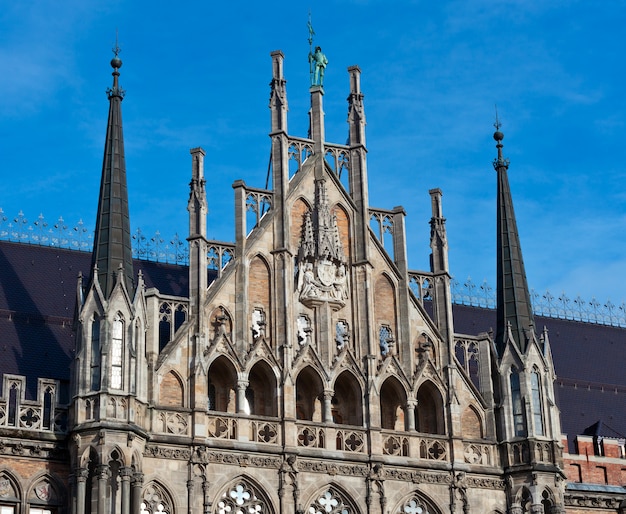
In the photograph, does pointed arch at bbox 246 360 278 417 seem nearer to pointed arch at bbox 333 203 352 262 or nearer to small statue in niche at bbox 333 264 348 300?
small statue in niche at bbox 333 264 348 300

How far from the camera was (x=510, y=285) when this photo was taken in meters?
44.7

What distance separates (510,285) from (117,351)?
446 inches

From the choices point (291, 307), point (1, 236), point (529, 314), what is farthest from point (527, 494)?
point (1, 236)

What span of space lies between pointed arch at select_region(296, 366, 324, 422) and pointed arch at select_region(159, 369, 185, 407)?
10.4 feet

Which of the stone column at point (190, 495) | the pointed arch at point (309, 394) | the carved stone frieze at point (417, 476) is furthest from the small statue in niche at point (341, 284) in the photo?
the stone column at point (190, 495)

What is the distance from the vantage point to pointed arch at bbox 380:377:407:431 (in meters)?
42.7

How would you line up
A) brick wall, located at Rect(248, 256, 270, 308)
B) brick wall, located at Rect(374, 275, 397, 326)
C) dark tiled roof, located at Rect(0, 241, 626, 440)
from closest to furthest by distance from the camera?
dark tiled roof, located at Rect(0, 241, 626, 440) < brick wall, located at Rect(248, 256, 270, 308) < brick wall, located at Rect(374, 275, 397, 326)

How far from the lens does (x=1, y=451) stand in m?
38.2

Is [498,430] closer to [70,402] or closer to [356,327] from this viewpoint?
[356,327]

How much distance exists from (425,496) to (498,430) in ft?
9.70

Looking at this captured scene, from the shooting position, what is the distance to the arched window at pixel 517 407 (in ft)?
142

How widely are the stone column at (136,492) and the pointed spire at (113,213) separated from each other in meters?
4.30

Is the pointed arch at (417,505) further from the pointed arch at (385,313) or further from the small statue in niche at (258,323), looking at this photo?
the small statue in niche at (258,323)

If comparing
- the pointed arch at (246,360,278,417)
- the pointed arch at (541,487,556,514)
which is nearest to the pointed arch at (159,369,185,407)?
the pointed arch at (246,360,278,417)
